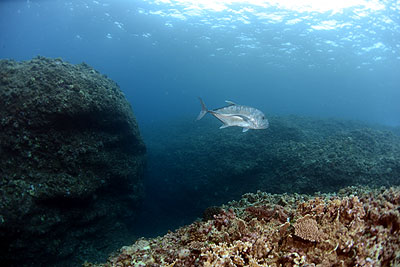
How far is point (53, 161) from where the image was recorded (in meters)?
7.29

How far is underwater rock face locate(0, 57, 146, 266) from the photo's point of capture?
21.1ft

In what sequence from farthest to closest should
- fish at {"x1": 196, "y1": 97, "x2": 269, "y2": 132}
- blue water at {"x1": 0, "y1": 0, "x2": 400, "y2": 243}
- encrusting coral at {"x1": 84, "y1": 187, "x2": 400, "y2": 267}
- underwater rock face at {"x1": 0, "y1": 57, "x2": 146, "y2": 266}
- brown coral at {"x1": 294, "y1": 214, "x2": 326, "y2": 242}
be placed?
blue water at {"x1": 0, "y1": 0, "x2": 400, "y2": 243} → underwater rock face at {"x1": 0, "y1": 57, "x2": 146, "y2": 266} → fish at {"x1": 196, "y1": 97, "x2": 269, "y2": 132} → brown coral at {"x1": 294, "y1": 214, "x2": 326, "y2": 242} → encrusting coral at {"x1": 84, "y1": 187, "x2": 400, "y2": 267}

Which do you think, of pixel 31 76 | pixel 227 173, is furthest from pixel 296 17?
pixel 31 76

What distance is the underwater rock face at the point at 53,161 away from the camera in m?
6.44

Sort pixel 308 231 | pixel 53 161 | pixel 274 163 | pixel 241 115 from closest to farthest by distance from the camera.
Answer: pixel 308 231, pixel 241 115, pixel 53 161, pixel 274 163

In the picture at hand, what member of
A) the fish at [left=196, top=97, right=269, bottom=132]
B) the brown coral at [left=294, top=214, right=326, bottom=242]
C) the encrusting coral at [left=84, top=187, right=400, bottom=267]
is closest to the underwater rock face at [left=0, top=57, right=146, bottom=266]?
the encrusting coral at [left=84, top=187, right=400, bottom=267]

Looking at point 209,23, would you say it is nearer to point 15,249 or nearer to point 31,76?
point 31,76

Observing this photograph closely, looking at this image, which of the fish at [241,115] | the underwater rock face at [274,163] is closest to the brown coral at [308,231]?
the fish at [241,115]

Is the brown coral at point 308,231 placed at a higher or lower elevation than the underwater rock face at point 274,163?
higher

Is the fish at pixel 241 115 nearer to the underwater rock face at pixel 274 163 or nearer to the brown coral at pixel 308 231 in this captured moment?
the brown coral at pixel 308 231

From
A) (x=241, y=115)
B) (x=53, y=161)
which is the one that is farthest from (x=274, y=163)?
(x=53, y=161)

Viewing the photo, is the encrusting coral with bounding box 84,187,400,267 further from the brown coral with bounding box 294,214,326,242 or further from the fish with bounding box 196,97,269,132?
the fish with bounding box 196,97,269,132

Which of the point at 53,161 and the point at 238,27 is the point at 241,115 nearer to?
the point at 53,161

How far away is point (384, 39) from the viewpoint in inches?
1123
